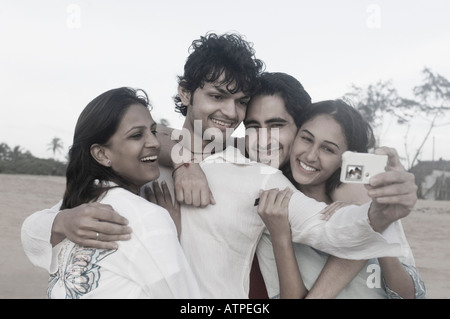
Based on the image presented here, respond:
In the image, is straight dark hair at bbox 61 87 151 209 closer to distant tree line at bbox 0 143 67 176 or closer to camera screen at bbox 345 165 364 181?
camera screen at bbox 345 165 364 181

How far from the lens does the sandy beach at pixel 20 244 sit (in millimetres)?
8211

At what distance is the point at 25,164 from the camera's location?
86.7ft

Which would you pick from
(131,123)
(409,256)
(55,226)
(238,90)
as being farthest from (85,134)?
(409,256)

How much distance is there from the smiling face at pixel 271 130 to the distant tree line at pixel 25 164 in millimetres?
25326

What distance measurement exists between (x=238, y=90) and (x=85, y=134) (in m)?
0.85

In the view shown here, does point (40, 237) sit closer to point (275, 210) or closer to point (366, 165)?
point (275, 210)

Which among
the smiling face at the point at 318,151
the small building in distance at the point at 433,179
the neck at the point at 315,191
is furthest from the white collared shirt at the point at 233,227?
the small building in distance at the point at 433,179

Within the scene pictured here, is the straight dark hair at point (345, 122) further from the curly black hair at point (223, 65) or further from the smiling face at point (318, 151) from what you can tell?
the curly black hair at point (223, 65)

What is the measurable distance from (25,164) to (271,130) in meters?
26.2

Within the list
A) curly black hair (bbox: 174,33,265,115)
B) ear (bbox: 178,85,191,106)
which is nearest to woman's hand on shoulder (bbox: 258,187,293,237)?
curly black hair (bbox: 174,33,265,115)

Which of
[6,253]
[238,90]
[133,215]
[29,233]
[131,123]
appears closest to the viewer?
[133,215]

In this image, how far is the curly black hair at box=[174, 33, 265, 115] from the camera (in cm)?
266

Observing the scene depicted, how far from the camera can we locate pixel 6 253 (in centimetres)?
1048
